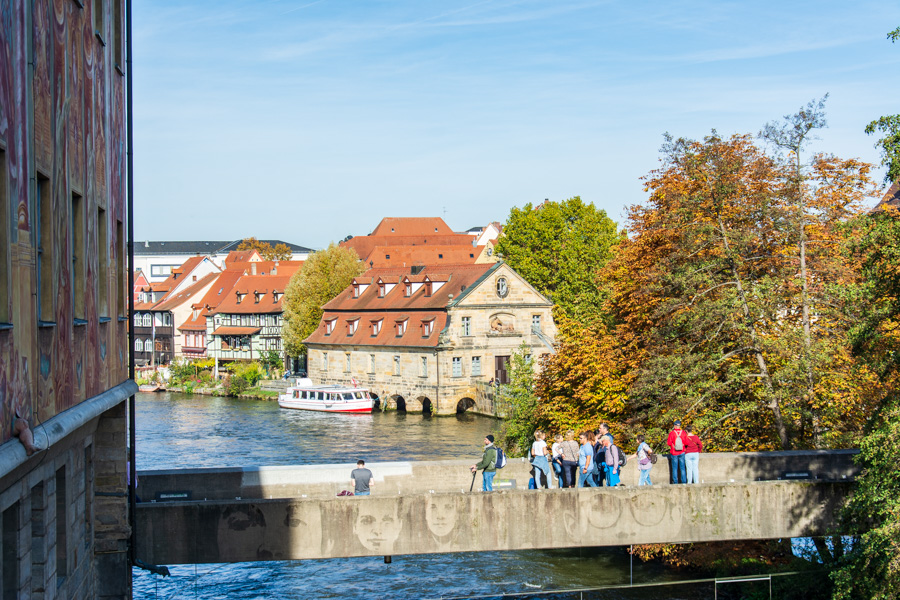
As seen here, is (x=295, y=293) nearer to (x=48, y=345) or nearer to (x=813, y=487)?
(x=813, y=487)

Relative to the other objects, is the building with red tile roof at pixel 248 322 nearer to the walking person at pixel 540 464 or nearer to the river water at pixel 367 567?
the river water at pixel 367 567

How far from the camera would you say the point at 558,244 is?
72.2m

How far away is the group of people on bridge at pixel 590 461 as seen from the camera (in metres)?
17.7

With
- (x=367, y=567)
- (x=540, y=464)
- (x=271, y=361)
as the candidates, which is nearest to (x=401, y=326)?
(x=271, y=361)

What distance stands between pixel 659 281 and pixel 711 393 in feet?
11.5

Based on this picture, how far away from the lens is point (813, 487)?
57.3ft

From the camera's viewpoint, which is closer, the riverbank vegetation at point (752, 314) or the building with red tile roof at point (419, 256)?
the riverbank vegetation at point (752, 314)

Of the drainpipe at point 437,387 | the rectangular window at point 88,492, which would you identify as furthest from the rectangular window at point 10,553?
the drainpipe at point 437,387

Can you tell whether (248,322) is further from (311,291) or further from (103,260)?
(103,260)

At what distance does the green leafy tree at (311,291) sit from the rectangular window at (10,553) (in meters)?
65.6

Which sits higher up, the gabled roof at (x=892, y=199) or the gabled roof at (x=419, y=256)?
the gabled roof at (x=419, y=256)

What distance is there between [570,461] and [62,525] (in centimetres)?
862

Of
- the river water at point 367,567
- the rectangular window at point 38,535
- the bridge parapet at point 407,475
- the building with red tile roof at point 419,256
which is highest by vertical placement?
the building with red tile roof at point 419,256

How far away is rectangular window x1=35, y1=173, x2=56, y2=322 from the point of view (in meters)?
10.2
